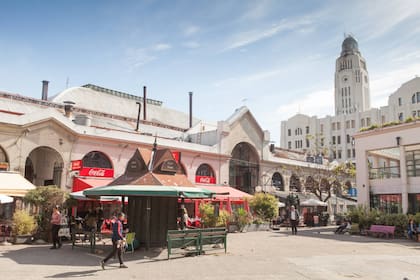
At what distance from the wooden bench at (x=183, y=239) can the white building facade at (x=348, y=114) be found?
40.3 m

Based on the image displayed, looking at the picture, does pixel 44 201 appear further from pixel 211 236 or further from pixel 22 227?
pixel 211 236

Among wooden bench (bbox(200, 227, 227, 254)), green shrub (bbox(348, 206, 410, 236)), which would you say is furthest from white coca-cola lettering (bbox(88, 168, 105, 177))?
green shrub (bbox(348, 206, 410, 236))

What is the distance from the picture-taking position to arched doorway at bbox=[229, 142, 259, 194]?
109 feet

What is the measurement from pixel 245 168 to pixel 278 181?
391cm

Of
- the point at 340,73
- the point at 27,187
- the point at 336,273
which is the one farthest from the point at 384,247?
the point at 340,73

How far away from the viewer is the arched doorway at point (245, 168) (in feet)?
109

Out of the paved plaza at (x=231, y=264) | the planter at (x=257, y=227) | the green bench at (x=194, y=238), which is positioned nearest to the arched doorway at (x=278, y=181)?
the planter at (x=257, y=227)

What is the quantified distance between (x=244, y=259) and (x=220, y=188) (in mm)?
15267

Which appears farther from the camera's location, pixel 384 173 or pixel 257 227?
pixel 384 173

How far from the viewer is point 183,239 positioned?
42.2 ft

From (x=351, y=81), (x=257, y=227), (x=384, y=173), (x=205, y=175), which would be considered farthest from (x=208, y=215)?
(x=351, y=81)

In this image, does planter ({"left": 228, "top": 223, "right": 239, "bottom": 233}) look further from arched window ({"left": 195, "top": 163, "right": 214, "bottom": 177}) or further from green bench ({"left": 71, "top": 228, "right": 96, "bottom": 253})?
green bench ({"left": 71, "top": 228, "right": 96, "bottom": 253})

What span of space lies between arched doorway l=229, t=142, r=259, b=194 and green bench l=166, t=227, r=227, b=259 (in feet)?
61.9

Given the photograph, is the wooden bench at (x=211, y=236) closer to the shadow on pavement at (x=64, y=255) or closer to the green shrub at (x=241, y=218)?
the shadow on pavement at (x=64, y=255)
